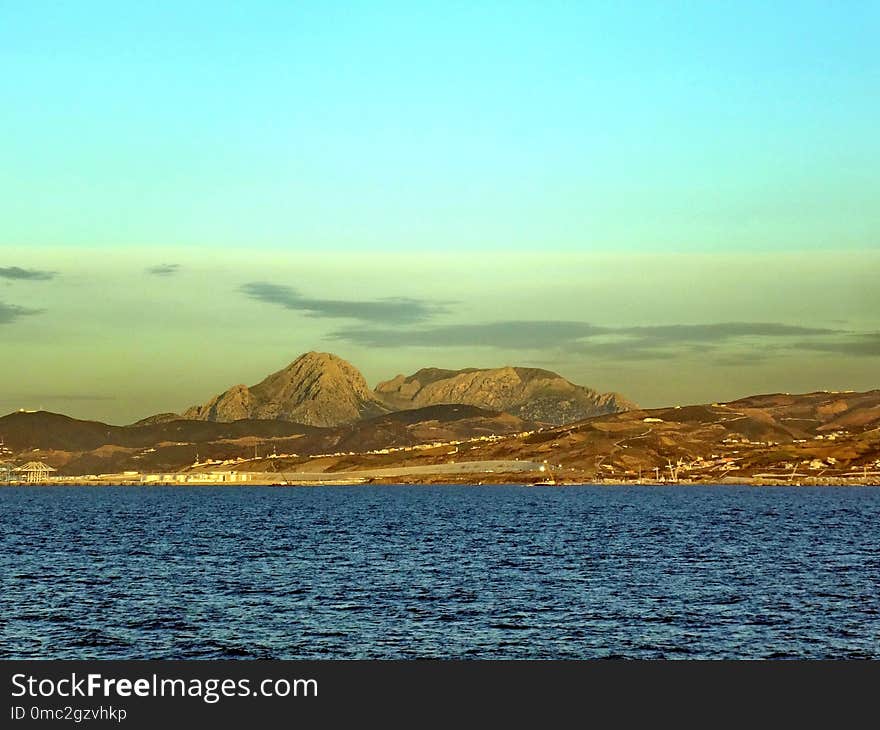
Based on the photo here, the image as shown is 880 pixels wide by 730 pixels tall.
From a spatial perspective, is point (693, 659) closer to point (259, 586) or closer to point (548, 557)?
point (259, 586)

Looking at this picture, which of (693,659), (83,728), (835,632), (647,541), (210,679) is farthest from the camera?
(647,541)

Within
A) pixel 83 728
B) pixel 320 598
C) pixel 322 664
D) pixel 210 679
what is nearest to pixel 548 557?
pixel 320 598

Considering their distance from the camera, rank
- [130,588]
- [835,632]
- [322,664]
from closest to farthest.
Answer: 1. [322,664]
2. [835,632]
3. [130,588]

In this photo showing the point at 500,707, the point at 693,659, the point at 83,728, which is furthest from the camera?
the point at 693,659

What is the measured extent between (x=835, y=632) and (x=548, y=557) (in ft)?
195

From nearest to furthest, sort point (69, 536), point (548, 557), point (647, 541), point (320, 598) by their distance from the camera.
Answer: point (320, 598)
point (548, 557)
point (647, 541)
point (69, 536)

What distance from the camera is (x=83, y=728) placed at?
A: 46500 millimetres

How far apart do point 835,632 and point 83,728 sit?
53.3 metres

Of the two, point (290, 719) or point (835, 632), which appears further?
point (835, 632)

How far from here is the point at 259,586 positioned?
107m

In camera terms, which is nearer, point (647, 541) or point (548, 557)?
point (548, 557)

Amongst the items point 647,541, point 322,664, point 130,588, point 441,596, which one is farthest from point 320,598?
point 647,541

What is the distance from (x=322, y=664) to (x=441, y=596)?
37132mm

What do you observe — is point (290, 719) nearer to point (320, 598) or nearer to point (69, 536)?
point (320, 598)
